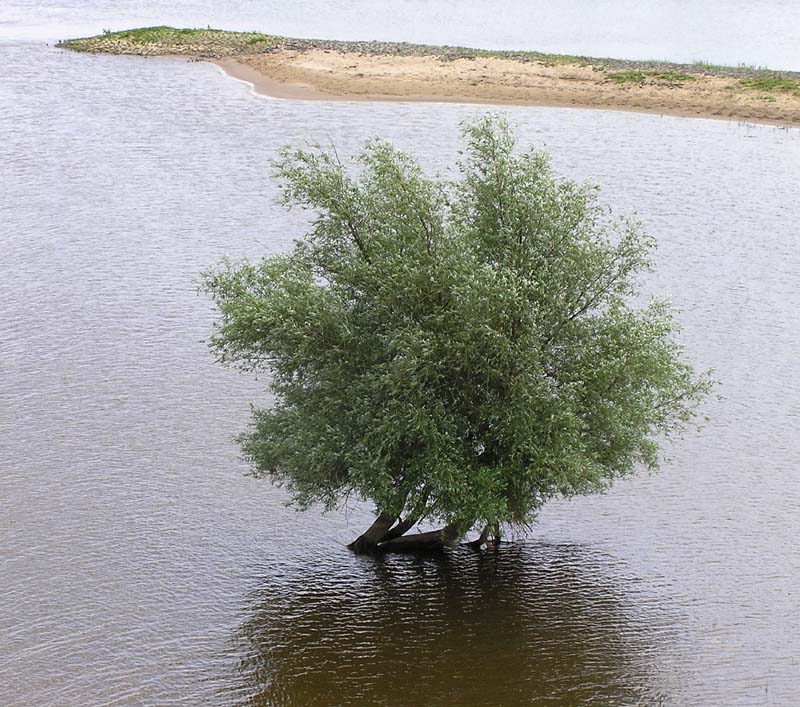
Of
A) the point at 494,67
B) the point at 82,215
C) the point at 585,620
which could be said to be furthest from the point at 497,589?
the point at 494,67

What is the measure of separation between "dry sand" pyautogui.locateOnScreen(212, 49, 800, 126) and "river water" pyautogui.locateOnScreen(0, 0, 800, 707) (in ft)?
49.4

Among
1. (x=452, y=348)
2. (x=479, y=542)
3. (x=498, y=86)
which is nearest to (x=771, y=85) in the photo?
(x=498, y=86)

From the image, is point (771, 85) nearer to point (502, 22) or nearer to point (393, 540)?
point (502, 22)

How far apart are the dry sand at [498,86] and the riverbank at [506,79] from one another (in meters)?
0.07

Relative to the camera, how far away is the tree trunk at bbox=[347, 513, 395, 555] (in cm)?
3116

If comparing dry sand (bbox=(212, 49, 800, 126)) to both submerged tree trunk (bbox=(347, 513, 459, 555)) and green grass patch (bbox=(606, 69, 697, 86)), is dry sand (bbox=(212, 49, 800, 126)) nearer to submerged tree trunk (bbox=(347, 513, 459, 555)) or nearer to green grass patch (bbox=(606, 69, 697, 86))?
green grass patch (bbox=(606, 69, 697, 86))

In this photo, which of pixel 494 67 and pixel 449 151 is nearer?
pixel 449 151

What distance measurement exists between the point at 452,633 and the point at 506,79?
186ft

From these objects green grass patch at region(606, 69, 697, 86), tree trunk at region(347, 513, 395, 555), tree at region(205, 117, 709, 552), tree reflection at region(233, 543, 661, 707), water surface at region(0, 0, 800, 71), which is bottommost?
tree reflection at region(233, 543, 661, 707)

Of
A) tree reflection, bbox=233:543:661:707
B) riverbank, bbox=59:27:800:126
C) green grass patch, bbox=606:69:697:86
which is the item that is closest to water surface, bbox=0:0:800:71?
riverbank, bbox=59:27:800:126

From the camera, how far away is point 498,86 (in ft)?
253

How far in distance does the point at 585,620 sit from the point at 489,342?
808 centimetres

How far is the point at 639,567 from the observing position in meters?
31.4

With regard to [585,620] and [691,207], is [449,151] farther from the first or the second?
[585,620]
